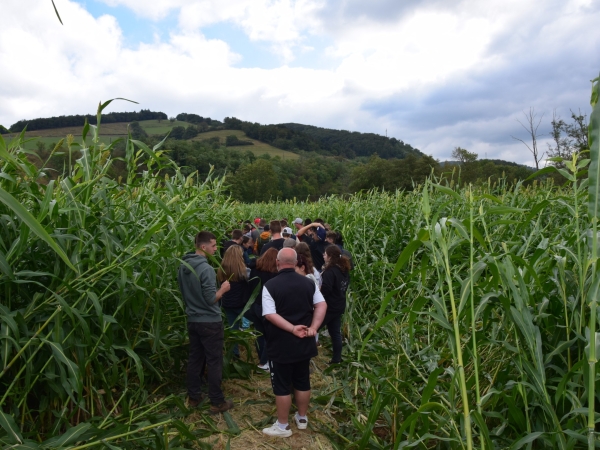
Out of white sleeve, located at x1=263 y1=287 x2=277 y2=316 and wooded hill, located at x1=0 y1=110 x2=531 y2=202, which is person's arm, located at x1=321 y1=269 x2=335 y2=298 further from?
wooded hill, located at x1=0 y1=110 x2=531 y2=202

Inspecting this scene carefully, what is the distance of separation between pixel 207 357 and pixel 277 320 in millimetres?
961

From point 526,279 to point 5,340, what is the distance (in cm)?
349

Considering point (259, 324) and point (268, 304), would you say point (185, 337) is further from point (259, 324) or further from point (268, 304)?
point (268, 304)

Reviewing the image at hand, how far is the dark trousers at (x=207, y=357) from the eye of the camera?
4484mm

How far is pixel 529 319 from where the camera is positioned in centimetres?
267

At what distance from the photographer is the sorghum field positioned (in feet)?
8.32

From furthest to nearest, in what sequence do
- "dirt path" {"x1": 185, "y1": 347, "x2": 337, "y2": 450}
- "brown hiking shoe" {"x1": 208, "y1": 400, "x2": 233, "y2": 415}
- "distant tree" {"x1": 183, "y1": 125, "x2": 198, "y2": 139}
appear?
"distant tree" {"x1": 183, "y1": 125, "x2": 198, "y2": 139} → "brown hiking shoe" {"x1": 208, "y1": 400, "x2": 233, "y2": 415} → "dirt path" {"x1": 185, "y1": 347, "x2": 337, "y2": 450}

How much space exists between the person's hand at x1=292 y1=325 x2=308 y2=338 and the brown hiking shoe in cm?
116

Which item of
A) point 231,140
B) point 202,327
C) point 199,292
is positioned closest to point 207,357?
point 202,327

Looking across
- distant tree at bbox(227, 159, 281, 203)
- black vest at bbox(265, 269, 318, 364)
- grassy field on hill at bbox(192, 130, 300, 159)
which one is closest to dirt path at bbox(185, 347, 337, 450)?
black vest at bbox(265, 269, 318, 364)

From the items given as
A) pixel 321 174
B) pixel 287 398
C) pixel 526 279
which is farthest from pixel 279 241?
pixel 321 174

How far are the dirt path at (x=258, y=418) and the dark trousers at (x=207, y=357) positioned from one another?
19cm

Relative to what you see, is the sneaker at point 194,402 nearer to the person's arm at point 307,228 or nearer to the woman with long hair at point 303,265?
the woman with long hair at point 303,265

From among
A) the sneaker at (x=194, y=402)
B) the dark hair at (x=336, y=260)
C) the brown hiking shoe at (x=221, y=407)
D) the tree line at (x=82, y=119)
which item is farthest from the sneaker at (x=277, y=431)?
the tree line at (x=82, y=119)
